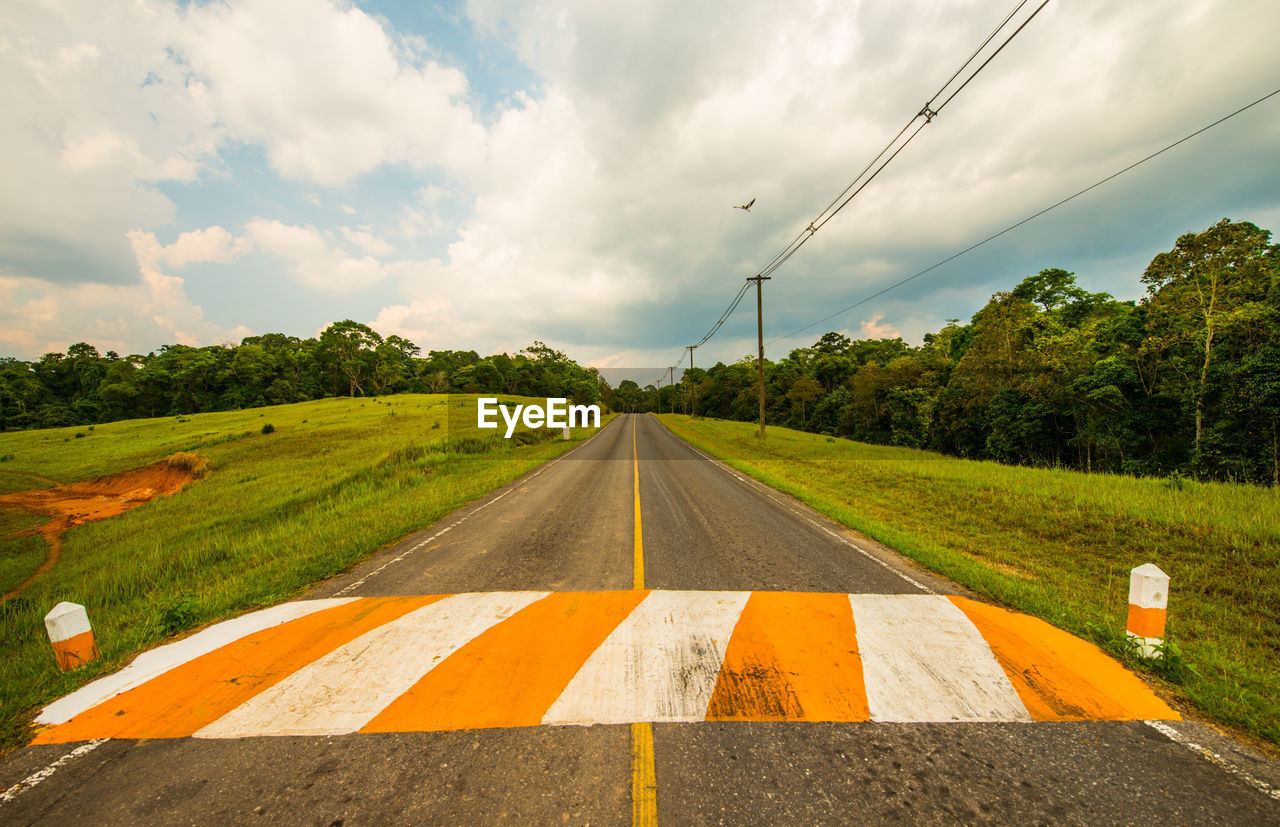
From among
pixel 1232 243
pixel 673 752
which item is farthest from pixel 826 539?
pixel 1232 243

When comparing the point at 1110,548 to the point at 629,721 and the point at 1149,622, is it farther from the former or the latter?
the point at 629,721

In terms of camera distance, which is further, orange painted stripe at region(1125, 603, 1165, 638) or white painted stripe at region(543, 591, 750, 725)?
orange painted stripe at region(1125, 603, 1165, 638)

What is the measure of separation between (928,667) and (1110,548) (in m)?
6.24

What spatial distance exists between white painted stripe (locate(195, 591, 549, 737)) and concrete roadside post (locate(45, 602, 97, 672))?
192 cm

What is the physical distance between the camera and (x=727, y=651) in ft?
12.1

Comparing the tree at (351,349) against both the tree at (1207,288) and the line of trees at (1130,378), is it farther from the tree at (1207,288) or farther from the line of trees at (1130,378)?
the tree at (1207,288)

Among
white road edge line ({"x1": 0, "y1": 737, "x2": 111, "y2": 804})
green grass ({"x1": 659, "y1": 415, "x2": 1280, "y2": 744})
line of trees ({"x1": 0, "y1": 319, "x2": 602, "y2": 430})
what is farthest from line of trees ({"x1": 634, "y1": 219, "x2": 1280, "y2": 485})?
line of trees ({"x1": 0, "y1": 319, "x2": 602, "y2": 430})

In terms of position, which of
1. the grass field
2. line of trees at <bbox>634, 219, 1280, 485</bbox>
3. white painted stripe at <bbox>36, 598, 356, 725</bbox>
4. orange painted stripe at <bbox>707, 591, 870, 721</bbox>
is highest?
line of trees at <bbox>634, 219, 1280, 485</bbox>

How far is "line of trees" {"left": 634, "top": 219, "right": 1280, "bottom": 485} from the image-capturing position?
50.9 feet

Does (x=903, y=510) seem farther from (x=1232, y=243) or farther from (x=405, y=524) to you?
(x=1232, y=243)

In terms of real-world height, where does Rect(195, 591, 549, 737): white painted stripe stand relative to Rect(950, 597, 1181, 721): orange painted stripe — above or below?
above

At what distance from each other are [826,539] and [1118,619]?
10.8 ft

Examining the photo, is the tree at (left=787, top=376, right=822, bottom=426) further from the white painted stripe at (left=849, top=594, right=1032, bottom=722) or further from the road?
the white painted stripe at (left=849, top=594, right=1032, bottom=722)

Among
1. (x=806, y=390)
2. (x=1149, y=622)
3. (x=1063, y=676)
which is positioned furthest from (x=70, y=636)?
(x=806, y=390)
